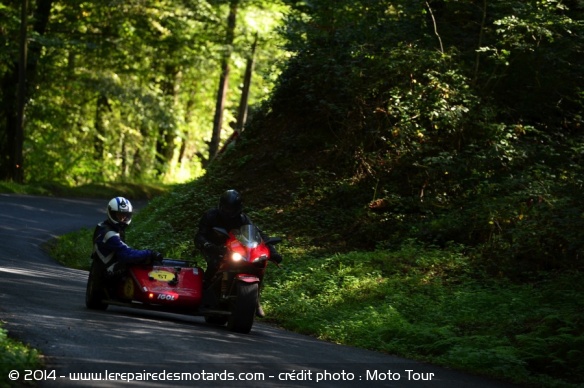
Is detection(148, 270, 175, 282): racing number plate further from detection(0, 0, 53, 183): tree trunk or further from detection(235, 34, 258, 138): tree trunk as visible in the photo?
detection(235, 34, 258, 138): tree trunk

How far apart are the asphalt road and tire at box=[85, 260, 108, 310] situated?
0.19m

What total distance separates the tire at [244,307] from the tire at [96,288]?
192 cm

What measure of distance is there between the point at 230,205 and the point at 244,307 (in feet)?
5.51

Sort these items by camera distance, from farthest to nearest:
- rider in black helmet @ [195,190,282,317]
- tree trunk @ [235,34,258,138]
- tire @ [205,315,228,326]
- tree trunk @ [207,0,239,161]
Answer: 1. tree trunk @ [235,34,258,138]
2. tree trunk @ [207,0,239,161]
3. tire @ [205,315,228,326]
4. rider in black helmet @ [195,190,282,317]

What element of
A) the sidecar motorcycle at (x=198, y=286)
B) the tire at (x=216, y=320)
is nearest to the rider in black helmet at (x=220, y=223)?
the sidecar motorcycle at (x=198, y=286)

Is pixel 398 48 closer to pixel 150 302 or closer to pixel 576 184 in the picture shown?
pixel 576 184

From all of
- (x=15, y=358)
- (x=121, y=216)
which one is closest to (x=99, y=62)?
(x=121, y=216)

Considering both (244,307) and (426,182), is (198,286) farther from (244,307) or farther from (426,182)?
(426,182)

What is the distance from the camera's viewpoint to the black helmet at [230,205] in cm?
1402

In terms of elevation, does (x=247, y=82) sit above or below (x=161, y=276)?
above

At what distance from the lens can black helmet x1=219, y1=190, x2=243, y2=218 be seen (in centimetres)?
1402

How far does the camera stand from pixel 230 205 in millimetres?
14016

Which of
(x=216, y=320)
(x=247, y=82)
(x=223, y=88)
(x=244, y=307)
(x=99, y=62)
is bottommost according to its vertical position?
(x=216, y=320)

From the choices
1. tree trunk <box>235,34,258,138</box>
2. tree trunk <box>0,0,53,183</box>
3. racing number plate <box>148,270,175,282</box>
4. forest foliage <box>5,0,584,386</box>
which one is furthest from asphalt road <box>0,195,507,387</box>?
tree trunk <box>235,34,258,138</box>
